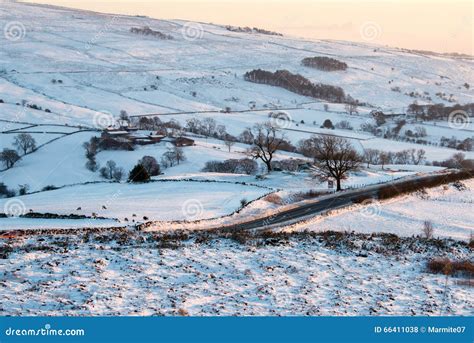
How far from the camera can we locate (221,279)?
1706 cm

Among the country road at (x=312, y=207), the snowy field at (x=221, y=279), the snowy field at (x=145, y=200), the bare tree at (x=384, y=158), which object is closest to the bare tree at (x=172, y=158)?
the snowy field at (x=145, y=200)

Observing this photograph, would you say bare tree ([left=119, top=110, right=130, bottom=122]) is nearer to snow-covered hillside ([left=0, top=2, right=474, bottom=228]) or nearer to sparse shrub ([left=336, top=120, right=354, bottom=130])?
snow-covered hillside ([left=0, top=2, right=474, bottom=228])

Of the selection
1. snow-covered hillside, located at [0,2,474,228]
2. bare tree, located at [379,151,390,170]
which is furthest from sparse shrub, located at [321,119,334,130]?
bare tree, located at [379,151,390,170]

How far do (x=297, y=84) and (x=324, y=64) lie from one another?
118 feet

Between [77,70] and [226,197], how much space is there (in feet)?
425

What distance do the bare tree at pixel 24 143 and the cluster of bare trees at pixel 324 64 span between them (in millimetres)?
132604

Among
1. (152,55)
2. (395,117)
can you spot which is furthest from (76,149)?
(152,55)

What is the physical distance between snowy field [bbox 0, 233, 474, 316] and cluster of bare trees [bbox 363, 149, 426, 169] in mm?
61677

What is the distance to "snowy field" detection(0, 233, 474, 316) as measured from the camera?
47.5 feet

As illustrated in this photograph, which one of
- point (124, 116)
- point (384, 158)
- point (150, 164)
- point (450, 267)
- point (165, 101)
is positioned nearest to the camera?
point (450, 267)

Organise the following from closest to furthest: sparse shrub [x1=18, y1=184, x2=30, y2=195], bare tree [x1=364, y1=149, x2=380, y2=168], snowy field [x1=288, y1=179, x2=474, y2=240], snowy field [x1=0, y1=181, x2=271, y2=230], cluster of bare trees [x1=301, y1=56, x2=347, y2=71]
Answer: snowy field [x1=288, y1=179, x2=474, y2=240] < snowy field [x1=0, y1=181, x2=271, y2=230] < sparse shrub [x1=18, y1=184, x2=30, y2=195] < bare tree [x1=364, y1=149, x2=380, y2=168] < cluster of bare trees [x1=301, y1=56, x2=347, y2=71]

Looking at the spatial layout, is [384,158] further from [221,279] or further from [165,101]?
[221,279]

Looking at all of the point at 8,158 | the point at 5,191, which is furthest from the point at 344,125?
the point at 5,191

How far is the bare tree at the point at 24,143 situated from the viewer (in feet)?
252
